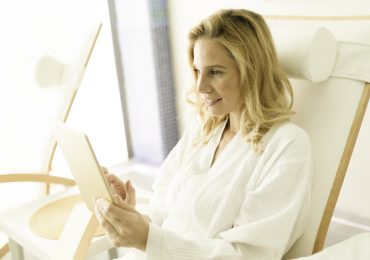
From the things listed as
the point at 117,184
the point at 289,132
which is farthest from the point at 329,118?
the point at 117,184

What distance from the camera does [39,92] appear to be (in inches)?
91.8

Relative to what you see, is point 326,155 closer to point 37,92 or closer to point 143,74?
point 37,92

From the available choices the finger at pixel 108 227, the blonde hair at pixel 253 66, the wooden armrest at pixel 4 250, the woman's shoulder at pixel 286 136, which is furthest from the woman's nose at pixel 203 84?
the wooden armrest at pixel 4 250

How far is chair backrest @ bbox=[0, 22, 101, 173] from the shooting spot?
2.22 meters

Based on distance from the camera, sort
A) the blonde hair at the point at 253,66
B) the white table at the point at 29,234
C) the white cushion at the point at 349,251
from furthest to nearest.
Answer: the white table at the point at 29,234, the blonde hair at the point at 253,66, the white cushion at the point at 349,251

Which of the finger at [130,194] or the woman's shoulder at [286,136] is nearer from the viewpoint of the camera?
the woman's shoulder at [286,136]

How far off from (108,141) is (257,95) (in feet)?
7.09

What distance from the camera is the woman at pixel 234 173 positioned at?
133 centimetres

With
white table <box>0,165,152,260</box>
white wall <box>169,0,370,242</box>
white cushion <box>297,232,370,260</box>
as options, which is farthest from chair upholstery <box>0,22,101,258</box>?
white cushion <box>297,232,370,260</box>

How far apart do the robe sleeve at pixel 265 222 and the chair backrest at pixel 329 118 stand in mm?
124

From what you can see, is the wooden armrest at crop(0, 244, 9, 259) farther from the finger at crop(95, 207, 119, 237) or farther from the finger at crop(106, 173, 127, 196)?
the finger at crop(95, 207, 119, 237)

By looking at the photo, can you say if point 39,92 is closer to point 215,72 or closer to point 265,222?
point 215,72

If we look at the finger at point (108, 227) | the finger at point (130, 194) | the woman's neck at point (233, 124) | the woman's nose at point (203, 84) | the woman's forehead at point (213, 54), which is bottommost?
the finger at point (130, 194)

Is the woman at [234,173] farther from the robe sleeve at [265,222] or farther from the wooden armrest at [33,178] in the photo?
the wooden armrest at [33,178]
